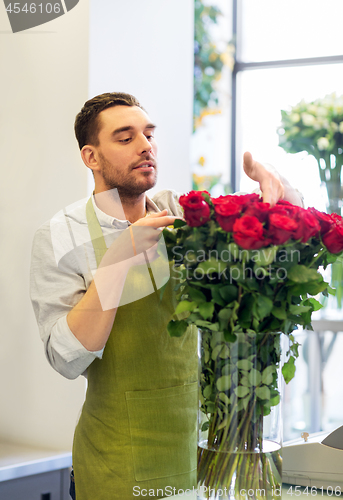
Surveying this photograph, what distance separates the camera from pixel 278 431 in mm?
774

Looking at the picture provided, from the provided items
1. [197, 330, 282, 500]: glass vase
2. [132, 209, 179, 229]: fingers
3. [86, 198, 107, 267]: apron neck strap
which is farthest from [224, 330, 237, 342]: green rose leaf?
[86, 198, 107, 267]: apron neck strap

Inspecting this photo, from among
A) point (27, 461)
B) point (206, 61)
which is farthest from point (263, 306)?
point (206, 61)

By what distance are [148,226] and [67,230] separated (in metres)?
0.31

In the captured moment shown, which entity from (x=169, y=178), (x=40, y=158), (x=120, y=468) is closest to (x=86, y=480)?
(x=120, y=468)

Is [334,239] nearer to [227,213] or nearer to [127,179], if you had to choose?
[227,213]

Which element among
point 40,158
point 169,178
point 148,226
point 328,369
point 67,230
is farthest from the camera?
point 328,369

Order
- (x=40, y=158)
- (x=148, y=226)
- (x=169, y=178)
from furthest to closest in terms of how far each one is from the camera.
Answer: (x=169, y=178) → (x=40, y=158) → (x=148, y=226)

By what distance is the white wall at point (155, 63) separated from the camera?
164cm

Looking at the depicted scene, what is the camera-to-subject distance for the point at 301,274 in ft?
2.35

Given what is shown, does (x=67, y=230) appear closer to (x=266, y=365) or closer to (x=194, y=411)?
(x=194, y=411)

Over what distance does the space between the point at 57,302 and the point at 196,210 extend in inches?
17.6

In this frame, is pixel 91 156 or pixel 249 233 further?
pixel 91 156

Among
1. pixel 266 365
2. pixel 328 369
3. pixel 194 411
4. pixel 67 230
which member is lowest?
pixel 328 369

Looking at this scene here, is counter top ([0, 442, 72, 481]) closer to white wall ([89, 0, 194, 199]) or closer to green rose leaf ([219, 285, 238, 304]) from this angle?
white wall ([89, 0, 194, 199])
